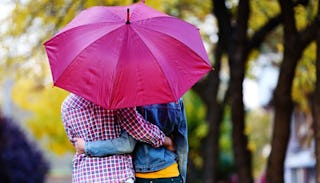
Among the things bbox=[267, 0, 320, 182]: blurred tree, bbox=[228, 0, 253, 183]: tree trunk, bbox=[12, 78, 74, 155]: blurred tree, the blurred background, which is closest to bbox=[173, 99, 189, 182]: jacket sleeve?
the blurred background

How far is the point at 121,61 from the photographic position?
16.8ft

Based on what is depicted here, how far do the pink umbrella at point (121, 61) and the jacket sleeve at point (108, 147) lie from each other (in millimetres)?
252

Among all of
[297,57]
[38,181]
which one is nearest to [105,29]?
[297,57]

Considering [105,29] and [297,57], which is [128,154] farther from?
[297,57]

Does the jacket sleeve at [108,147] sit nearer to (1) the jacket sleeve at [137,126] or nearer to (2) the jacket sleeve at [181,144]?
(1) the jacket sleeve at [137,126]

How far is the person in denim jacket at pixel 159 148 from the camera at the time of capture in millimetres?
5156

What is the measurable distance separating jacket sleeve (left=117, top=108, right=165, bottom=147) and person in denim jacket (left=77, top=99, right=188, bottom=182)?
2.7 inches

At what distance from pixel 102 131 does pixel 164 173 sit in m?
0.50

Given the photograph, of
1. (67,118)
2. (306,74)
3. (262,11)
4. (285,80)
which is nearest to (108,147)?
(67,118)

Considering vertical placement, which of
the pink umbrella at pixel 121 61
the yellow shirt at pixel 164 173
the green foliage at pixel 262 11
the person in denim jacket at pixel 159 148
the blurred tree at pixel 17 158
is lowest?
the blurred tree at pixel 17 158

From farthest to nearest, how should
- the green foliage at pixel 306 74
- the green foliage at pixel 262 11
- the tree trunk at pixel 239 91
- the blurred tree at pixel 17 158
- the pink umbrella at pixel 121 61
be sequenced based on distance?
the blurred tree at pixel 17 158 < the green foliage at pixel 306 74 < the green foliage at pixel 262 11 < the tree trunk at pixel 239 91 < the pink umbrella at pixel 121 61

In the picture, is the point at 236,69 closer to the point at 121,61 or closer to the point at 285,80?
the point at 285,80

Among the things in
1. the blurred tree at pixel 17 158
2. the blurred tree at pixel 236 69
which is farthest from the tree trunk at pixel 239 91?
the blurred tree at pixel 17 158

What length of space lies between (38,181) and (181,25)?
42.4 feet
